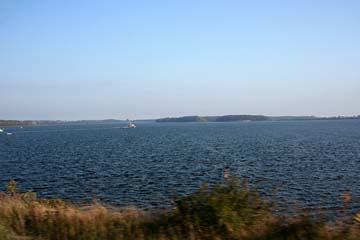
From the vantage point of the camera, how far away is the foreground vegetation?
25.3 feet

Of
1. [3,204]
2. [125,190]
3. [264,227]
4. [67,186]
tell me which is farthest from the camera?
[67,186]

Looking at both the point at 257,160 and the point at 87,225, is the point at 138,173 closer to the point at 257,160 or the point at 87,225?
the point at 257,160

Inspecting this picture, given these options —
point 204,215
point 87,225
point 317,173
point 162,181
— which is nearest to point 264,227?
point 204,215

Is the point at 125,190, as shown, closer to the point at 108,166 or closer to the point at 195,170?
the point at 195,170

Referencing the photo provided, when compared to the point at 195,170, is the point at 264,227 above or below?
above

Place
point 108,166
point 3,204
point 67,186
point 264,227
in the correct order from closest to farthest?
1. point 264,227
2. point 3,204
3. point 67,186
4. point 108,166

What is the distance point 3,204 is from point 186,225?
4898 mm

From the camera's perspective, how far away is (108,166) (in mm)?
41562

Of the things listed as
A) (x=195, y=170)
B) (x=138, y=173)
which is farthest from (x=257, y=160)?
(x=138, y=173)

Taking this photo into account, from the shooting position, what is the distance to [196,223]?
8.23 metres

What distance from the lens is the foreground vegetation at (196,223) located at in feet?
25.3

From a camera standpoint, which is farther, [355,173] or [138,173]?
[138,173]

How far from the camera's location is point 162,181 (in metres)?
30.0

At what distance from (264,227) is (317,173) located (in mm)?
26248
